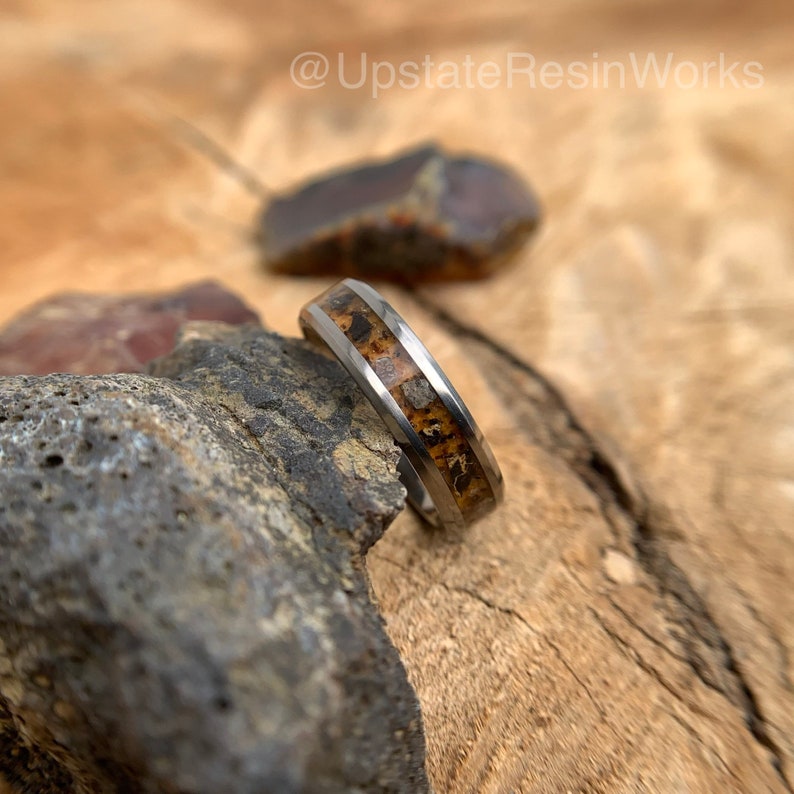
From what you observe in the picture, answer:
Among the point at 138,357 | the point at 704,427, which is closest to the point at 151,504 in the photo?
the point at 138,357

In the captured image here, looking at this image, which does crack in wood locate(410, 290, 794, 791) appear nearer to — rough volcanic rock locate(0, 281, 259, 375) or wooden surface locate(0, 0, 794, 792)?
wooden surface locate(0, 0, 794, 792)

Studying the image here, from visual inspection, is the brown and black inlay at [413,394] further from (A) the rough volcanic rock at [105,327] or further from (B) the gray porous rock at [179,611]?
(A) the rough volcanic rock at [105,327]

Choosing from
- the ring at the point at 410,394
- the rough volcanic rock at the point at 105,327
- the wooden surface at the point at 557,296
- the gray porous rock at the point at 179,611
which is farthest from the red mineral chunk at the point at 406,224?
the gray porous rock at the point at 179,611

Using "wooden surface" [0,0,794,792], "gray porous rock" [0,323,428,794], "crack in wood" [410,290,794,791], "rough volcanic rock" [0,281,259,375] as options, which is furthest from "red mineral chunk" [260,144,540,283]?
"gray porous rock" [0,323,428,794]

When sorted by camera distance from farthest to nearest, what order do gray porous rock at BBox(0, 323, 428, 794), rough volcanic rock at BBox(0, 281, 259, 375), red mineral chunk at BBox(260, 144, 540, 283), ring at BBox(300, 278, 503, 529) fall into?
red mineral chunk at BBox(260, 144, 540, 283)
rough volcanic rock at BBox(0, 281, 259, 375)
ring at BBox(300, 278, 503, 529)
gray porous rock at BBox(0, 323, 428, 794)

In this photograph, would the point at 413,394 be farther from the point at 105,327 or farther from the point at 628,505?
the point at 105,327

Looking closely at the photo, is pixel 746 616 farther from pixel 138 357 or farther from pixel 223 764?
pixel 138 357
